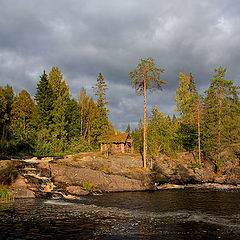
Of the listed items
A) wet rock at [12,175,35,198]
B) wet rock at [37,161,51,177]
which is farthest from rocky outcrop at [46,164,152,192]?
wet rock at [12,175,35,198]

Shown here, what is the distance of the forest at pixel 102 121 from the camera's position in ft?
111

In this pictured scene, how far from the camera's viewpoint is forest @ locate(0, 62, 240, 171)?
3375 centimetres

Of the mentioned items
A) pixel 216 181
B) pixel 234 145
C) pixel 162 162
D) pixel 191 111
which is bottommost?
pixel 216 181

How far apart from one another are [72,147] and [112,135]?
31.5ft

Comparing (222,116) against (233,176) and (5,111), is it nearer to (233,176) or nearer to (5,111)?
(233,176)

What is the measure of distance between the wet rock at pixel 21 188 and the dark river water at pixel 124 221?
3.75 m

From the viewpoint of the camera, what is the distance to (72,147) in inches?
1810

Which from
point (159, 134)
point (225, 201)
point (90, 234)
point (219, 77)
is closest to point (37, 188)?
point (90, 234)

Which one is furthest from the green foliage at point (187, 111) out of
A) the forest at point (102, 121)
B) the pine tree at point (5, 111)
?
the pine tree at point (5, 111)

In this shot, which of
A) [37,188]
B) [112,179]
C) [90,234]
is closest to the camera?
[90,234]

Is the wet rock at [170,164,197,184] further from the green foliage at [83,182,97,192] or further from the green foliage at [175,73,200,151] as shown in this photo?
the green foliage at [83,182,97,192]

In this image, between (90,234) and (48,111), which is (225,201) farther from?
(48,111)

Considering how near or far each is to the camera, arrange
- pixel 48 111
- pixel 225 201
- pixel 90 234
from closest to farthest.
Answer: pixel 90 234 → pixel 225 201 → pixel 48 111

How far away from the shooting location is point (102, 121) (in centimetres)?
5628
